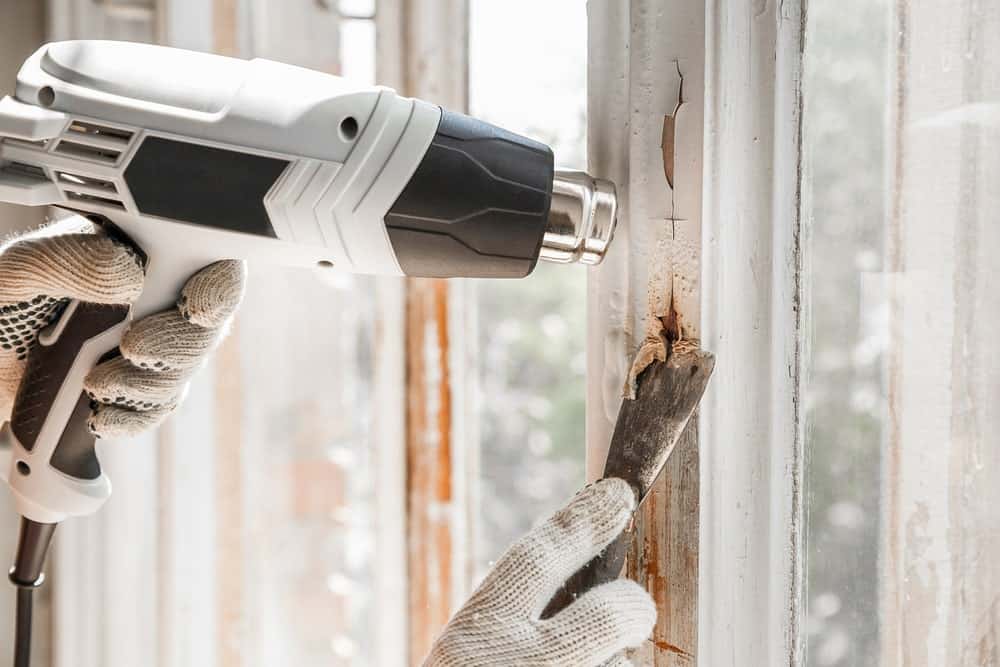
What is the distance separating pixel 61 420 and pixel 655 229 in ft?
1.41

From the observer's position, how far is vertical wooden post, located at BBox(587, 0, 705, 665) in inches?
19.2

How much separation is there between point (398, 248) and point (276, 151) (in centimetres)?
9

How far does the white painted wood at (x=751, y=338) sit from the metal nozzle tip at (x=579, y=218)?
0.06 metres

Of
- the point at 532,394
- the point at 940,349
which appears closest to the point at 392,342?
the point at 532,394

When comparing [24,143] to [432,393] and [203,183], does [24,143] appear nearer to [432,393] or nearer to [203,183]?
[203,183]

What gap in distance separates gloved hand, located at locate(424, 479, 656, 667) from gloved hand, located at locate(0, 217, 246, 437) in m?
0.25

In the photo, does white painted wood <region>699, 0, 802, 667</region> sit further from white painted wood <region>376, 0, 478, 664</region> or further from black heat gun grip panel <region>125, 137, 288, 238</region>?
white painted wood <region>376, 0, 478, 664</region>

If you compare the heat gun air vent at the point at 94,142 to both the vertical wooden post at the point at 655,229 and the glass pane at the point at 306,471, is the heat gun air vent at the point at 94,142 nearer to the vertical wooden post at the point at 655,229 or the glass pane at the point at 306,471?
the vertical wooden post at the point at 655,229

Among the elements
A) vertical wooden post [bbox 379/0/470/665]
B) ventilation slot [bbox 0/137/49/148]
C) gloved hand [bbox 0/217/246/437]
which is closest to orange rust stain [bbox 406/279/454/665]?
vertical wooden post [bbox 379/0/470/665]

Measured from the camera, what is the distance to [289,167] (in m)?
0.47

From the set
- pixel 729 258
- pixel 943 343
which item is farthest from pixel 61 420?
pixel 943 343

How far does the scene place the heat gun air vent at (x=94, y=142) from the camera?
0.48 meters

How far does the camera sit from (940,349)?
45 cm

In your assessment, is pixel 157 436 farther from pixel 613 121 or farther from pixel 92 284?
pixel 613 121
